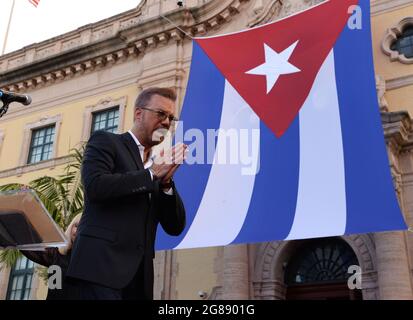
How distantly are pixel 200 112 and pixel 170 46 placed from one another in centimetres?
853

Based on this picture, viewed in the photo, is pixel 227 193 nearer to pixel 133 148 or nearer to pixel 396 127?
pixel 396 127

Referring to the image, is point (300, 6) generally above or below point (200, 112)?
above

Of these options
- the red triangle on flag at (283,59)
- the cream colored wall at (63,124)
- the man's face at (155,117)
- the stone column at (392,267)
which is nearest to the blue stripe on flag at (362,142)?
the red triangle on flag at (283,59)

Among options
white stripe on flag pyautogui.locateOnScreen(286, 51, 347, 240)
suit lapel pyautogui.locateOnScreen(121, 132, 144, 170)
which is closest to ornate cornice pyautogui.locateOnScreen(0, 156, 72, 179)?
white stripe on flag pyautogui.locateOnScreen(286, 51, 347, 240)

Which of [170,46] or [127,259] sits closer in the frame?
[127,259]

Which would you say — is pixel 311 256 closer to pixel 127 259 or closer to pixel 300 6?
pixel 300 6

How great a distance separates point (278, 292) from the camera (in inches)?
501

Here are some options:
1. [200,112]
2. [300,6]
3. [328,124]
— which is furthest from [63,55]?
[328,124]

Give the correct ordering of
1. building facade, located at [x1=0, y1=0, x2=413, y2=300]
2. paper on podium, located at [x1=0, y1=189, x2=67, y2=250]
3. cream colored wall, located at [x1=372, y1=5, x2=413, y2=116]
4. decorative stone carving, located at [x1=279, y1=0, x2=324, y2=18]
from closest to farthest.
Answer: paper on podium, located at [x1=0, y1=189, x2=67, y2=250] → building facade, located at [x1=0, y1=0, x2=413, y2=300] → cream colored wall, located at [x1=372, y1=5, x2=413, y2=116] → decorative stone carving, located at [x1=279, y1=0, x2=324, y2=18]

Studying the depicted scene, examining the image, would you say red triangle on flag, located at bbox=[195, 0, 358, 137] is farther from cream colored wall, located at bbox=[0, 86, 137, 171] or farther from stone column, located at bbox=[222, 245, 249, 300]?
cream colored wall, located at bbox=[0, 86, 137, 171]

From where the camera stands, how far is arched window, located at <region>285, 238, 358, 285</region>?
1253cm

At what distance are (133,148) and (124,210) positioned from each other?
41 cm

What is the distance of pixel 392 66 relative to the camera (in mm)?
13383
